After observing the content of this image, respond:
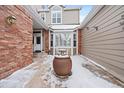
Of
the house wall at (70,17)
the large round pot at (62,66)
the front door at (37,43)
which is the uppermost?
the house wall at (70,17)

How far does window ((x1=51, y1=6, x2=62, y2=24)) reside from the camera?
1435 centimetres

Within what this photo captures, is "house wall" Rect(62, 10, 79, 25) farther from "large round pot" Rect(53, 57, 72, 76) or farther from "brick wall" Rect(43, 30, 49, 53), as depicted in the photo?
"large round pot" Rect(53, 57, 72, 76)

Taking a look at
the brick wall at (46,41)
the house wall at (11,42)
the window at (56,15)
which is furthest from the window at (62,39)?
the house wall at (11,42)

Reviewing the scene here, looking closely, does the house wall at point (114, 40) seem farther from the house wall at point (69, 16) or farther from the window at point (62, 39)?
the house wall at point (69, 16)

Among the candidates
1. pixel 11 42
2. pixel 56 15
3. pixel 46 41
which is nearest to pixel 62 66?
pixel 11 42

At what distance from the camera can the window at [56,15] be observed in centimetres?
1435

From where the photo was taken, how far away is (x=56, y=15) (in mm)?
14500

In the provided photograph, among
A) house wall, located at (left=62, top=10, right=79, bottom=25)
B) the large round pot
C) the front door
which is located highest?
house wall, located at (left=62, top=10, right=79, bottom=25)

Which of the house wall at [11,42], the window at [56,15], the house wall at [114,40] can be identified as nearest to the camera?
the house wall at [11,42]

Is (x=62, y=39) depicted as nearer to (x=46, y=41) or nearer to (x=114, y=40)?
(x=46, y=41)

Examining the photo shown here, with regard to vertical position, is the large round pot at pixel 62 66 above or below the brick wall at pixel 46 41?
below

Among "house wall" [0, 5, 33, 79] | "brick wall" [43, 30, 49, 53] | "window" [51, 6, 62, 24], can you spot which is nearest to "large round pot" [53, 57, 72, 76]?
"house wall" [0, 5, 33, 79]

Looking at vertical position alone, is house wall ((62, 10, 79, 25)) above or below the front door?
above
